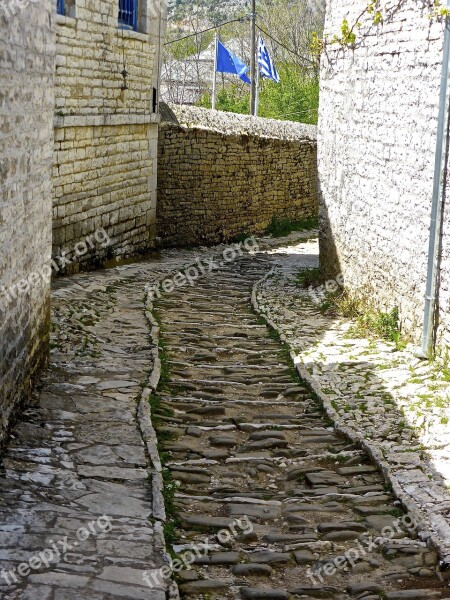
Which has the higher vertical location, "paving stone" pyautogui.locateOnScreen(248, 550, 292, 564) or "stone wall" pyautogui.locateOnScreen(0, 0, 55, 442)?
"stone wall" pyautogui.locateOnScreen(0, 0, 55, 442)

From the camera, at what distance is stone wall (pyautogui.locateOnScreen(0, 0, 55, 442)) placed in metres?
5.91

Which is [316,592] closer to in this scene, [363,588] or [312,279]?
[363,588]

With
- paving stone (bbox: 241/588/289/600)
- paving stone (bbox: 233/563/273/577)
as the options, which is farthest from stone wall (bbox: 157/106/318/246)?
paving stone (bbox: 241/588/289/600)

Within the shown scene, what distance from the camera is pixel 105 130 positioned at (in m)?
13.2

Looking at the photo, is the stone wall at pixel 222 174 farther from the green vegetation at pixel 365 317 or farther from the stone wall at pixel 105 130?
the green vegetation at pixel 365 317

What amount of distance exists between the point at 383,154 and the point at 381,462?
462cm

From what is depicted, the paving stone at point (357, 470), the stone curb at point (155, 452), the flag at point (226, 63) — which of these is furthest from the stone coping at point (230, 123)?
the paving stone at point (357, 470)

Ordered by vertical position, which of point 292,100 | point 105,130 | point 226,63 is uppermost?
point 226,63

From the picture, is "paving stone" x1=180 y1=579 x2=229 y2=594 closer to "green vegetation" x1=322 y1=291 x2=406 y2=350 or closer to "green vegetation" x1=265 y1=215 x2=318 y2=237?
"green vegetation" x1=322 y1=291 x2=406 y2=350

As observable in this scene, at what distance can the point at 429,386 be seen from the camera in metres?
7.74

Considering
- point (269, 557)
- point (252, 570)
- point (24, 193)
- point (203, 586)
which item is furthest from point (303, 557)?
point (24, 193)

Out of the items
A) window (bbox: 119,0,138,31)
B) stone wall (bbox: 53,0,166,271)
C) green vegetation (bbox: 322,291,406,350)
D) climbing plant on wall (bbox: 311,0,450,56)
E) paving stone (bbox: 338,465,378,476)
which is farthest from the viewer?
window (bbox: 119,0,138,31)

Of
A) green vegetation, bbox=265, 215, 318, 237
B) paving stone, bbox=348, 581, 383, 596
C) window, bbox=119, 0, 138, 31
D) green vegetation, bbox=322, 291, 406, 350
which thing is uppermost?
window, bbox=119, 0, 138, 31

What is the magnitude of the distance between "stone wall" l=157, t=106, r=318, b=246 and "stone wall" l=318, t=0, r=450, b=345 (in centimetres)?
437
